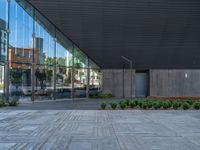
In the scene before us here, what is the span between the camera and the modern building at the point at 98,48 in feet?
102

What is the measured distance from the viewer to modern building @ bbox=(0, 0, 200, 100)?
3103 cm

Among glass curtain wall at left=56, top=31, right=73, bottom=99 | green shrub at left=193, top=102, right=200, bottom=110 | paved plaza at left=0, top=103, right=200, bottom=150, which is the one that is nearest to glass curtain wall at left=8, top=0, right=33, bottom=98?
glass curtain wall at left=56, top=31, right=73, bottom=99

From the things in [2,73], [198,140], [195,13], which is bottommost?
[198,140]

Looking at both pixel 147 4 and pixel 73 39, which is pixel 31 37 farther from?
pixel 147 4

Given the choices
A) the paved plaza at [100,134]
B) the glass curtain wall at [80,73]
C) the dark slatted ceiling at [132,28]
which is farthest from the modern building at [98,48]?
the paved plaza at [100,134]

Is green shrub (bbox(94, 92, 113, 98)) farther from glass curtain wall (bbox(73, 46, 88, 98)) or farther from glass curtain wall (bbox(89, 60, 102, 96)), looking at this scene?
glass curtain wall (bbox(73, 46, 88, 98))

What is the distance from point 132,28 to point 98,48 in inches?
Result: 189

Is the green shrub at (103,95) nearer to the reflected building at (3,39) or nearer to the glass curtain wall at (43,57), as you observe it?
the glass curtain wall at (43,57)

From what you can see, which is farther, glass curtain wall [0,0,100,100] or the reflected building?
glass curtain wall [0,0,100,100]

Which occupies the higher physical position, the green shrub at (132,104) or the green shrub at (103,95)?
the green shrub at (103,95)

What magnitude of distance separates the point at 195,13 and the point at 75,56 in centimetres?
1279

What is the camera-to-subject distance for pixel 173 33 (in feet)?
116

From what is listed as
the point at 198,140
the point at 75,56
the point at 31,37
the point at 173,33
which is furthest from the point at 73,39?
the point at 198,140

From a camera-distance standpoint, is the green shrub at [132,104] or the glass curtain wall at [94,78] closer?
the green shrub at [132,104]
